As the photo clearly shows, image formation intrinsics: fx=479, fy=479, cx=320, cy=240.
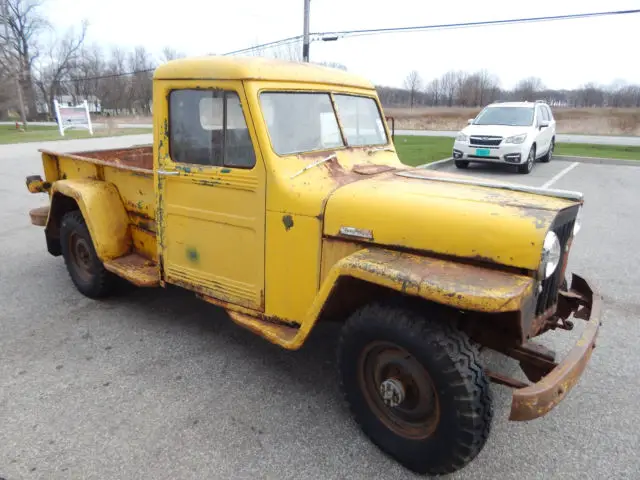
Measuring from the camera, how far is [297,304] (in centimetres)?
A: 287

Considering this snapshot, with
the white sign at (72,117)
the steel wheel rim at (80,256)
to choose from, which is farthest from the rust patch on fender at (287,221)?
the white sign at (72,117)

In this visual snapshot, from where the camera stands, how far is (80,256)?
445 cm

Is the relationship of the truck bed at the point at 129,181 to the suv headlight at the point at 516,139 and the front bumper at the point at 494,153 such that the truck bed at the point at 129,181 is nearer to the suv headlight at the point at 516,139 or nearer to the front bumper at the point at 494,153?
the front bumper at the point at 494,153

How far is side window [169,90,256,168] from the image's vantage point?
2.92m

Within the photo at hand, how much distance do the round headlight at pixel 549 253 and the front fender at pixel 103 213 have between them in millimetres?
3307

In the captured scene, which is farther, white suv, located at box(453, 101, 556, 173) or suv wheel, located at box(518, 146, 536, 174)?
suv wheel, located at box(518, 146, 536, 174)

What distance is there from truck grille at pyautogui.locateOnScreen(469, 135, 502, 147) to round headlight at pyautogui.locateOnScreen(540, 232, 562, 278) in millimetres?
9657

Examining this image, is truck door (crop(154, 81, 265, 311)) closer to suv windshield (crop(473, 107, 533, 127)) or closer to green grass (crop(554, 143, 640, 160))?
suv windshield (crop(473, 107, 533, 127))

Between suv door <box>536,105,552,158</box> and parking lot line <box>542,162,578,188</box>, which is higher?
suv door <box>536,105,552,158</box>

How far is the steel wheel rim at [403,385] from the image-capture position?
2.33 meters

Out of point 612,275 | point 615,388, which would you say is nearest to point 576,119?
point 612,275

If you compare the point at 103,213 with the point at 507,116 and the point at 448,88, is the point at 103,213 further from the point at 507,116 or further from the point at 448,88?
the point at 448,88

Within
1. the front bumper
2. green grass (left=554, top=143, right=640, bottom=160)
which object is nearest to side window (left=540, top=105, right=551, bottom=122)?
green grass (left=554, top=143, right=640, bottom=160)

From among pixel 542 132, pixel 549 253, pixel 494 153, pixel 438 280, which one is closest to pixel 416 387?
pixel 438 280
